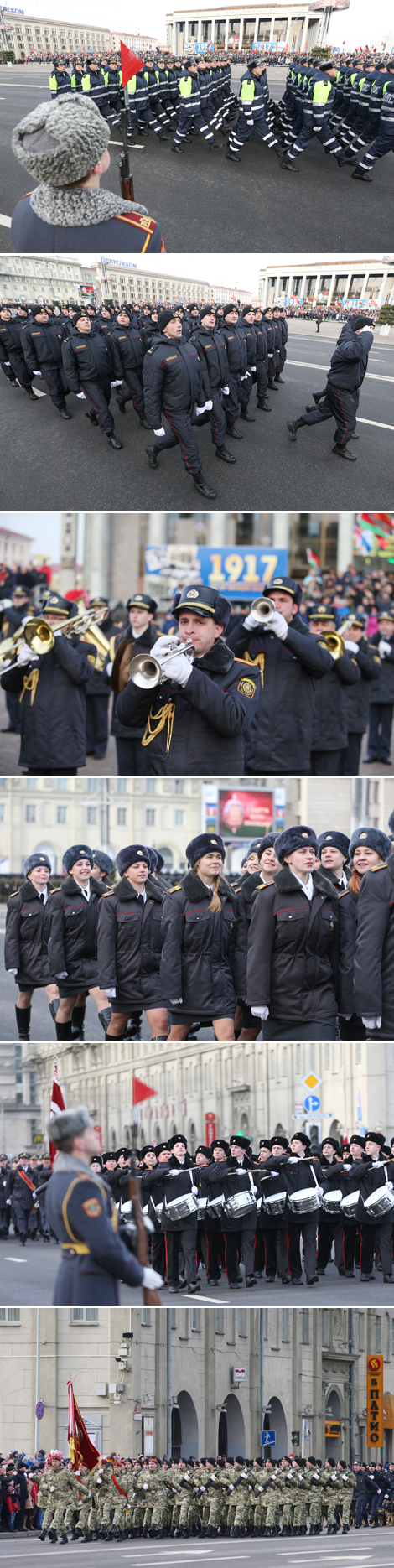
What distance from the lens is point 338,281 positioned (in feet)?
37.7

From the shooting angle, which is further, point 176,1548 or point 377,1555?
point 176,1548

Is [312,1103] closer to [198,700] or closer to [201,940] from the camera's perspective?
[201,940]

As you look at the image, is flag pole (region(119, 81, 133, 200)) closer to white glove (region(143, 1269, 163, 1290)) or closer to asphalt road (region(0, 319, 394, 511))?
asphalt road (region(0, 319, 394, 511))

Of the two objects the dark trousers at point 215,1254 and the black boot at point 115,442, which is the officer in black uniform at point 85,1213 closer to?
the dark trousers at point 215,1254

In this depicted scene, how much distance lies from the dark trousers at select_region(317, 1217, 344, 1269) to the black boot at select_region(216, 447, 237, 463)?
5.91m

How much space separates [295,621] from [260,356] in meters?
3.51

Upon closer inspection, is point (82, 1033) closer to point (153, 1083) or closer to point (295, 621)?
point (153, 1083)

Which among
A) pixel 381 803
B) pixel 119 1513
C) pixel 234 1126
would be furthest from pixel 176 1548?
pixel 381 803

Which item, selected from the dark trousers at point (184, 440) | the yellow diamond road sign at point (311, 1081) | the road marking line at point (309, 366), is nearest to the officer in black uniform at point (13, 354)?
the dark trousers at point (184, 440)

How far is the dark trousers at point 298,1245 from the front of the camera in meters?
11.0

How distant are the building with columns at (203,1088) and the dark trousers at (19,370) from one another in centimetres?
543

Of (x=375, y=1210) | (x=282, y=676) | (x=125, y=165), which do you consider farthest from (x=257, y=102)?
(x=375, y=1210)

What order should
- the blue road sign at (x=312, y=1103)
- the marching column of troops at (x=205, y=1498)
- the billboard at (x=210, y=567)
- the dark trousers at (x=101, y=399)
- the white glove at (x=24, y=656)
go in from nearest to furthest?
the white glove at (x=24, y=656) → the dark trousers at (x=101, y=399) → the blue road sign at (x=312, y=1103) → the billboard at (x=210, y=567) → the marching column of troops at (x=205, y=1498)

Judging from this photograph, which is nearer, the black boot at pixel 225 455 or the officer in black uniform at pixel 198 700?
the officer in black uniform at pixel 198 700
